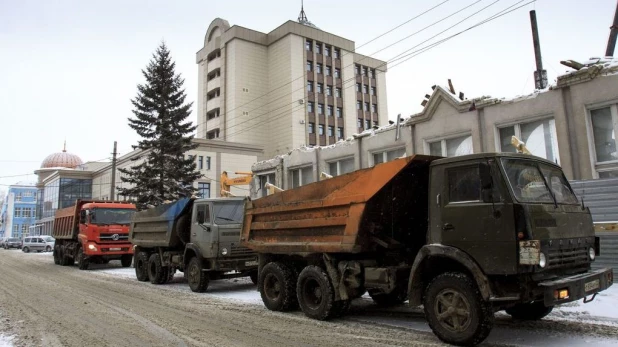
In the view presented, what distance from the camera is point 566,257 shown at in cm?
558

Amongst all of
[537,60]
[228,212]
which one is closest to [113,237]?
[228,212]

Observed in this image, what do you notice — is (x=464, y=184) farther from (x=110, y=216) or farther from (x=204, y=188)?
(x=204, y=188)

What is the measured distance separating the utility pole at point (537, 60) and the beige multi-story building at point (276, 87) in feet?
138

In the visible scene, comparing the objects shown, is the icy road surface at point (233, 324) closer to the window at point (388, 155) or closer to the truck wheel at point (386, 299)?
the truck wheel at point (386, 299)

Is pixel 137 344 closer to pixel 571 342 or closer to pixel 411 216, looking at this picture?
pixel 411 216

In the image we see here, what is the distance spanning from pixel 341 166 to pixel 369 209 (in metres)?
11.1

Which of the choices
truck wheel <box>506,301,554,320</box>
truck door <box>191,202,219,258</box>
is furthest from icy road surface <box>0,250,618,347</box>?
truck door <box>191,202,219,258</box>

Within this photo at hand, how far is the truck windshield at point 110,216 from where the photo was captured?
19641mm

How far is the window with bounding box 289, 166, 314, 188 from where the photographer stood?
1908 centimetres

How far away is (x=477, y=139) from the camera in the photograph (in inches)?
541

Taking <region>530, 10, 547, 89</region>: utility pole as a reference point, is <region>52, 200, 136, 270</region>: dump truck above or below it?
below

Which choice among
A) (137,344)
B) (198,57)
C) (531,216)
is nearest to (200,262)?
(137,344)

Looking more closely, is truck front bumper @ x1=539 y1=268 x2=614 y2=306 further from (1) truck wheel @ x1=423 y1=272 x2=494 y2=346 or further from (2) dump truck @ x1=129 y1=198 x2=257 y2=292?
(2) dump truck @ x1=129 y1=198 x2=257 y2=292

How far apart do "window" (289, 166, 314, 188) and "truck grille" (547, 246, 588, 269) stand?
43.8ft
